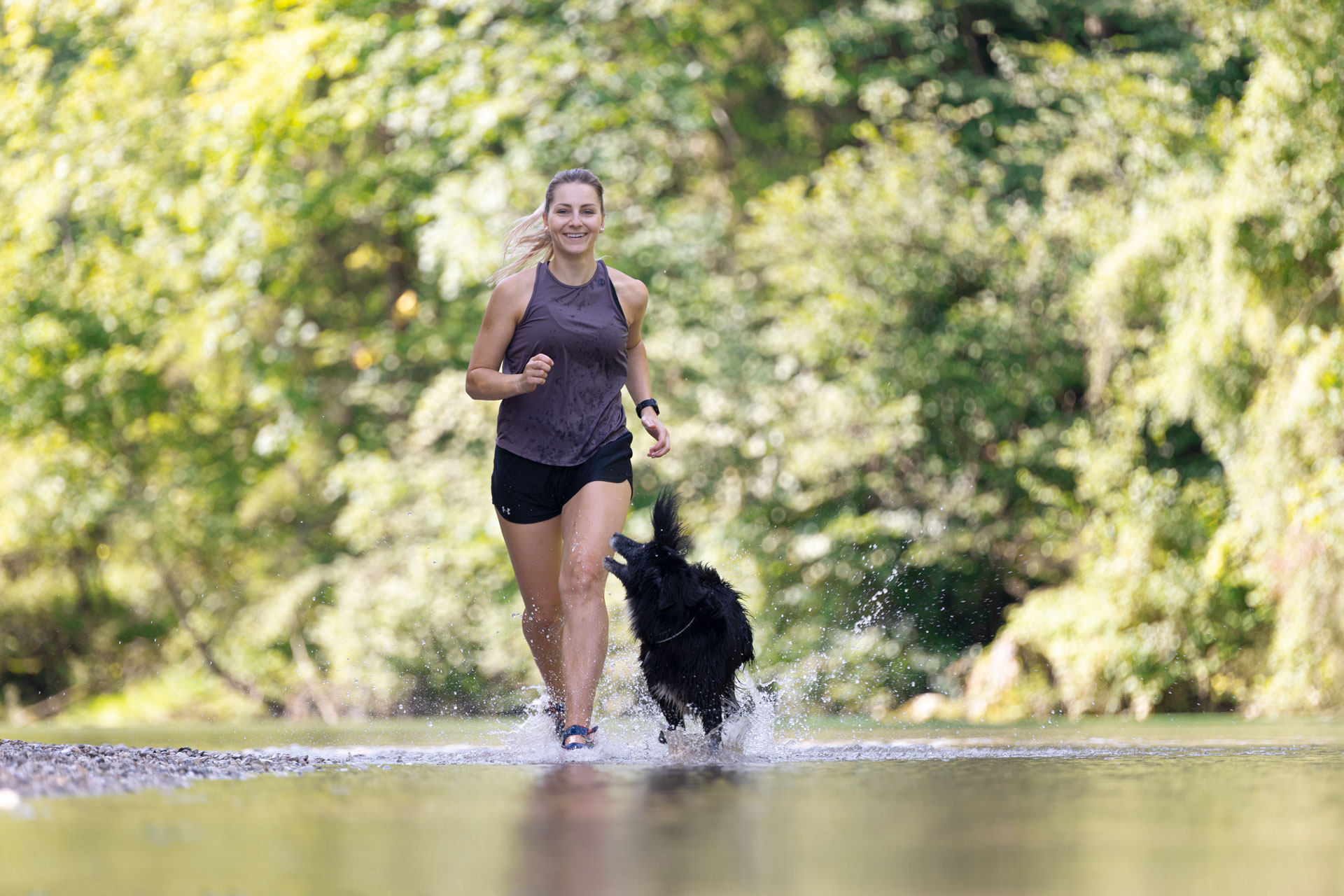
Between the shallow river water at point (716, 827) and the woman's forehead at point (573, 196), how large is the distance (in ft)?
5.93

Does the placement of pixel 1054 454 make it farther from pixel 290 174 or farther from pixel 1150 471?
pixel 290 174

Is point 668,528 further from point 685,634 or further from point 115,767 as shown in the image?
point 115,767

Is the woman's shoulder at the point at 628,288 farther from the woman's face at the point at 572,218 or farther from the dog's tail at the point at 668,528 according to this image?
the dog's tail at the point at 668,528

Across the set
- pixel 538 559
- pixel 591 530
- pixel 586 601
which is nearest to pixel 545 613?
pixel 538 559

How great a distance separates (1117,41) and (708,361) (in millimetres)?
4701

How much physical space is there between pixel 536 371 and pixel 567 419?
38 centimetres

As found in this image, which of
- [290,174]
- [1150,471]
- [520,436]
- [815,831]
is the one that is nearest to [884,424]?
[1150,471]

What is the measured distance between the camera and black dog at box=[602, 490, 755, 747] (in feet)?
14.5

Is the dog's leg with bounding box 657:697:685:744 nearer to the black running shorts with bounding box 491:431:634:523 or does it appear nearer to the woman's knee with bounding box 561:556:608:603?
the woman's knee with bounding box 561:556:608:603

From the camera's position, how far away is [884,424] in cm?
1176

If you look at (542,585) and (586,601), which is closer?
(586,601)

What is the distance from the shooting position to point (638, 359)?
17.3 ft

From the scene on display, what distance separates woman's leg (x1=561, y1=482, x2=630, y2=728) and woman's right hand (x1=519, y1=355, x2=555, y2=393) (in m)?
0.45

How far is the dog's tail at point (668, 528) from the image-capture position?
4660mm
